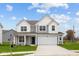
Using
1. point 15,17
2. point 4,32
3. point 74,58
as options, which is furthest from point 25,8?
point 74,58

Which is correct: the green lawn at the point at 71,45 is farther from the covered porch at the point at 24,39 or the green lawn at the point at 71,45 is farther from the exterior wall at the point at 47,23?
the covered porch at the point at 24,39

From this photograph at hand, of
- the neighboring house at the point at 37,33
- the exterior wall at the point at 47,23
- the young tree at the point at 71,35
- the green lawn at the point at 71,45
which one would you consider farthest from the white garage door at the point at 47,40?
the exterior wall at the point at 47,23

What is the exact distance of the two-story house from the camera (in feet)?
87.6

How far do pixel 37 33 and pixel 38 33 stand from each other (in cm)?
15

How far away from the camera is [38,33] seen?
2856cm

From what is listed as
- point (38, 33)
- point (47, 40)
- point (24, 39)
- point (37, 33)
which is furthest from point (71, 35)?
point (24, 39)

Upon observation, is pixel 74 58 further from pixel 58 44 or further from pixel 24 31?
pixel 24 31

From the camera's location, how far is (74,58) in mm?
17734

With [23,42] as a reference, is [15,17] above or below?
above

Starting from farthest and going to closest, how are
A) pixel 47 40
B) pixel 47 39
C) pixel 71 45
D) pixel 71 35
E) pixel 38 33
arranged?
pixel 38 33, pixel 47 39, pixel 47 40, pixel 71 45, pixel 71 35

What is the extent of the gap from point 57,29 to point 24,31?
3298 mm

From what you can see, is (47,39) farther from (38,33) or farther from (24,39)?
(24,39)

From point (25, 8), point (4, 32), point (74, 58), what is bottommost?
point (74, 58)

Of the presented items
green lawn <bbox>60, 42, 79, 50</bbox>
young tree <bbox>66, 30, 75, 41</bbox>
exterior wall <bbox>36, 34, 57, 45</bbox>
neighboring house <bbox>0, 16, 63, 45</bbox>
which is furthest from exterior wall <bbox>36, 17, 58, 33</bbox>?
green lawn <bbox>60, 42, 79, 50</bbox>
